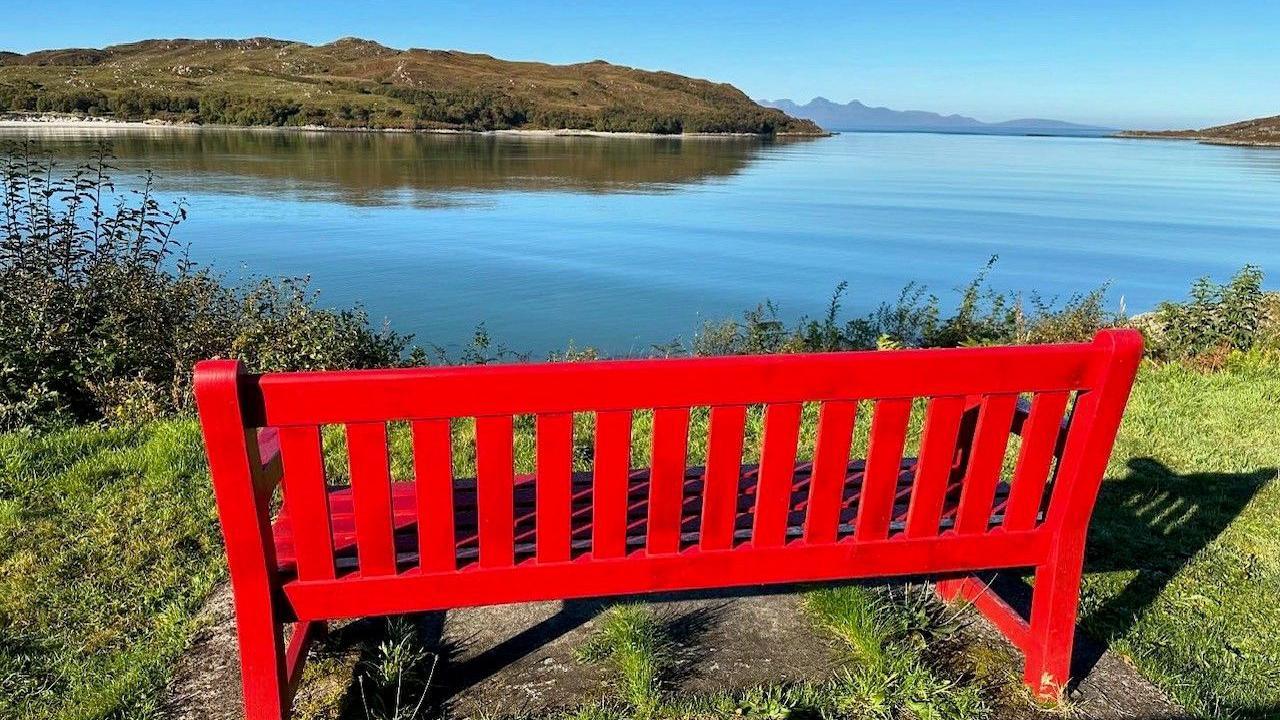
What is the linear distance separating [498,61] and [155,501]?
180 m

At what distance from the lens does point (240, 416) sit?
2191 millimetres

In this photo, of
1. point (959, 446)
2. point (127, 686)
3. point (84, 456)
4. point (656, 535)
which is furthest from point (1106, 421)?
point (84, 456)

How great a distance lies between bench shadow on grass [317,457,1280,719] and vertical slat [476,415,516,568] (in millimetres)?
774

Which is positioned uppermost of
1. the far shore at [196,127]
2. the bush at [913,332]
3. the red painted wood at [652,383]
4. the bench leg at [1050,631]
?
the red painted wood at [652,383]

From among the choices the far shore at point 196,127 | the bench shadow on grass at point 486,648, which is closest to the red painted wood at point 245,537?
the bench shadow on grass at point 486,648

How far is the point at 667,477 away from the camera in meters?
2.63

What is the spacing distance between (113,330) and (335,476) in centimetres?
310

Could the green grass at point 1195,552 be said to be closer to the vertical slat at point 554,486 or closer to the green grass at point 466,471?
the green grass at point 466,471

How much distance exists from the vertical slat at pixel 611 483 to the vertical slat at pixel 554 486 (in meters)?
0.08

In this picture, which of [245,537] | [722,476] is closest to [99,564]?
[245,537]

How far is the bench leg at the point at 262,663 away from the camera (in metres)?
2.54

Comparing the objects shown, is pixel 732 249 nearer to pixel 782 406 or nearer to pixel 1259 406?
pixel 1259 406

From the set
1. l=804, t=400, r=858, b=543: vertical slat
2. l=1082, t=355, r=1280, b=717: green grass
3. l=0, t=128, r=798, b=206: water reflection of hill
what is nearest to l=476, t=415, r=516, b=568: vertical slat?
l=804, t=400, r=858, b=543: vertical slat

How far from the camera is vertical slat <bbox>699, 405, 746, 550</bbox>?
255 cm
